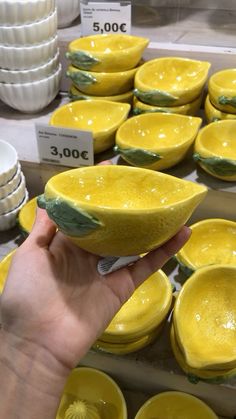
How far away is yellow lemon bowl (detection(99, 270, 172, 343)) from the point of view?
0.73 metres

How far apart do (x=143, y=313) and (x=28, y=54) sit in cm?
64

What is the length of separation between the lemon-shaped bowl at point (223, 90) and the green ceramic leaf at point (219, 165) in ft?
0.54

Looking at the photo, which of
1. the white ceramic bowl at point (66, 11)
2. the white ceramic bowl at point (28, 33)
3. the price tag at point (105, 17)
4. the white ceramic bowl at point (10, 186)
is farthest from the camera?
the white ceramic bowl at point (66, 11)

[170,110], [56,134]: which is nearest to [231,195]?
[170,110]

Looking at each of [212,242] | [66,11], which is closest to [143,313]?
[212,242]

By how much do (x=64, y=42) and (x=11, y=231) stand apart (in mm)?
545

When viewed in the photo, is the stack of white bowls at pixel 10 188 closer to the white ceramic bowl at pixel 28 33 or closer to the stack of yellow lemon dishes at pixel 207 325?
the white ceramic bowl at pixel 28 33

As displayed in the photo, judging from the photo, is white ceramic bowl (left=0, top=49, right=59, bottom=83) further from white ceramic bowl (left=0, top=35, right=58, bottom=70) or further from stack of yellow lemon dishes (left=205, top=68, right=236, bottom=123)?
stack of yellow lemon dishes (left=205, top=68, right=236, bottom=123)

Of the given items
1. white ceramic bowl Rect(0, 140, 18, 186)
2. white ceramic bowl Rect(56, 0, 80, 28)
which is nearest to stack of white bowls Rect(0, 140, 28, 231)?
white ceramic bowl Rect(0, 140, 18, 186)

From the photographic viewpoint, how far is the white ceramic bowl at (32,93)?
1.09 m

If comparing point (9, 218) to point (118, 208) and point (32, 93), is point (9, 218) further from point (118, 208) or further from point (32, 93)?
point (118, 208)

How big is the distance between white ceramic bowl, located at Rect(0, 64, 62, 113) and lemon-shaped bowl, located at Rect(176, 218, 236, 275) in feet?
1.68

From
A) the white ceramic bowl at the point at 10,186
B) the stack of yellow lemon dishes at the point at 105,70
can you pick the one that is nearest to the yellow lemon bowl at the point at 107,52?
the stack of yellow lemon dishes at the point at 105,70

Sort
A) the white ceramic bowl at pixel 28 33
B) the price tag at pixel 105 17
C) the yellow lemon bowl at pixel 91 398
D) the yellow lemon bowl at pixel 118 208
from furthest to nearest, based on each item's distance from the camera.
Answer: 1. the price tag at pixel 105 17
2. the white ceramic bowl at pixel 28 33
3. the yellow lemon bowl at pixel 91 398
4. the yellow lemon bowl at pixel 118 208
